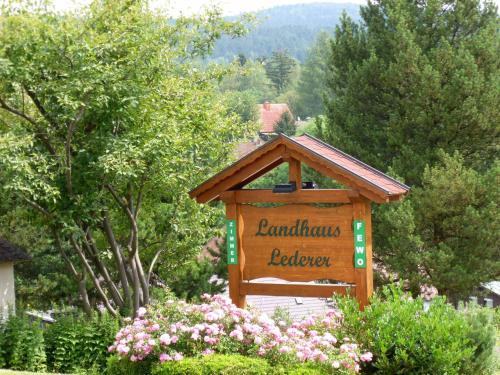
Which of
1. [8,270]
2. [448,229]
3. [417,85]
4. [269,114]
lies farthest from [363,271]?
[269,114]

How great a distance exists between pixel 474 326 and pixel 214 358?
377 centimetres

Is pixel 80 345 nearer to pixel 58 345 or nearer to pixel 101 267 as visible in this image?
pixel 58 345

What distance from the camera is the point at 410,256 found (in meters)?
20.9

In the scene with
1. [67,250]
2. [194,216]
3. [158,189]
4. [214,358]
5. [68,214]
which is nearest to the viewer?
[214,358]

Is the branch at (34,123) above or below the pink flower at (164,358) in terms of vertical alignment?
above

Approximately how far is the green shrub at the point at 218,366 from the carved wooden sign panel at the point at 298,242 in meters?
2.55

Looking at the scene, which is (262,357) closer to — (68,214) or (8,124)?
(68,214)

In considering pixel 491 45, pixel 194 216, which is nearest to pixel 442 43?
pixel 491 45

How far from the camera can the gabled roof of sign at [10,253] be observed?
17.0m

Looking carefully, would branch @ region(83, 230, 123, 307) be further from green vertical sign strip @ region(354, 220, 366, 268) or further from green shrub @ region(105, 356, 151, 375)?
green vertical sign strip @ region(354, 220, 366, 268)

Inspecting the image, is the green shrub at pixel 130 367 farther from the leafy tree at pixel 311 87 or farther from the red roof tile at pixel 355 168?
the leafy tree at pixel 311 87

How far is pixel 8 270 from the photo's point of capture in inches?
691

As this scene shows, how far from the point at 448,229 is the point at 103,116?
41.7 ft

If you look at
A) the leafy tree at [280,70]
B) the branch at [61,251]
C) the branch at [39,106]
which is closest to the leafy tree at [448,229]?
the branch at [61,251]
